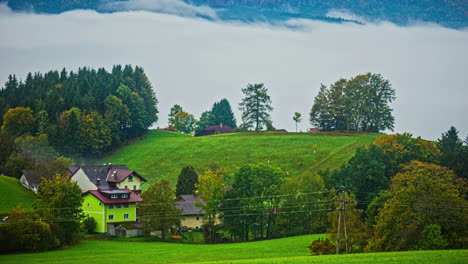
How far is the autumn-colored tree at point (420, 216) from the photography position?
50125mm

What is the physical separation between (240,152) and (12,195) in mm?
46974

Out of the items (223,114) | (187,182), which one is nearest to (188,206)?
(187,182)

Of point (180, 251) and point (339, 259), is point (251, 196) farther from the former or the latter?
point (339, 259)

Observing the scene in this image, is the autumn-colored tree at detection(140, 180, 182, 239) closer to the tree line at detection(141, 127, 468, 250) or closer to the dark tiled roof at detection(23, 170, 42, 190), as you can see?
the tree line at detection(141, 127, 468, 250)

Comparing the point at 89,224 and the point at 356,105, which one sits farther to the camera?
the point at 356,105

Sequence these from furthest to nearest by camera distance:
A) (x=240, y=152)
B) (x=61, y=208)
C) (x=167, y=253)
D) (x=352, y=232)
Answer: (x=240, y=152) < (x=61, y=208) < (x=167, y=253) < (x=352, y=232)

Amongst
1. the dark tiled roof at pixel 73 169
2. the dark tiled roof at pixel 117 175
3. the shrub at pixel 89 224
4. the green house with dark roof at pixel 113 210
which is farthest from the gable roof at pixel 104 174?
the shrub at pixel 89 224

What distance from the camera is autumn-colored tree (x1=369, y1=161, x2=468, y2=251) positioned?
164 feet

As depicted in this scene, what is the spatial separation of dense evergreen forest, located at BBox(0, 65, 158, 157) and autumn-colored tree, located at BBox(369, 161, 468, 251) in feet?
264

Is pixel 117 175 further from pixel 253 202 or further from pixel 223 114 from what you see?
pixel 223 114

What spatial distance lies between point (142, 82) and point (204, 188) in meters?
98.5

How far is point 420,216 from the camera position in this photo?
50812mm

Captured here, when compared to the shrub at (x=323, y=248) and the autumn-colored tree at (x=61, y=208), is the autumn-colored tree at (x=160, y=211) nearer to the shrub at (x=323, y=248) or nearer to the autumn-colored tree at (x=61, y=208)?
the autumn-colored tree at (x=61, y=208)

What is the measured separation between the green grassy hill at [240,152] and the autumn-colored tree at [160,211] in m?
24.8
